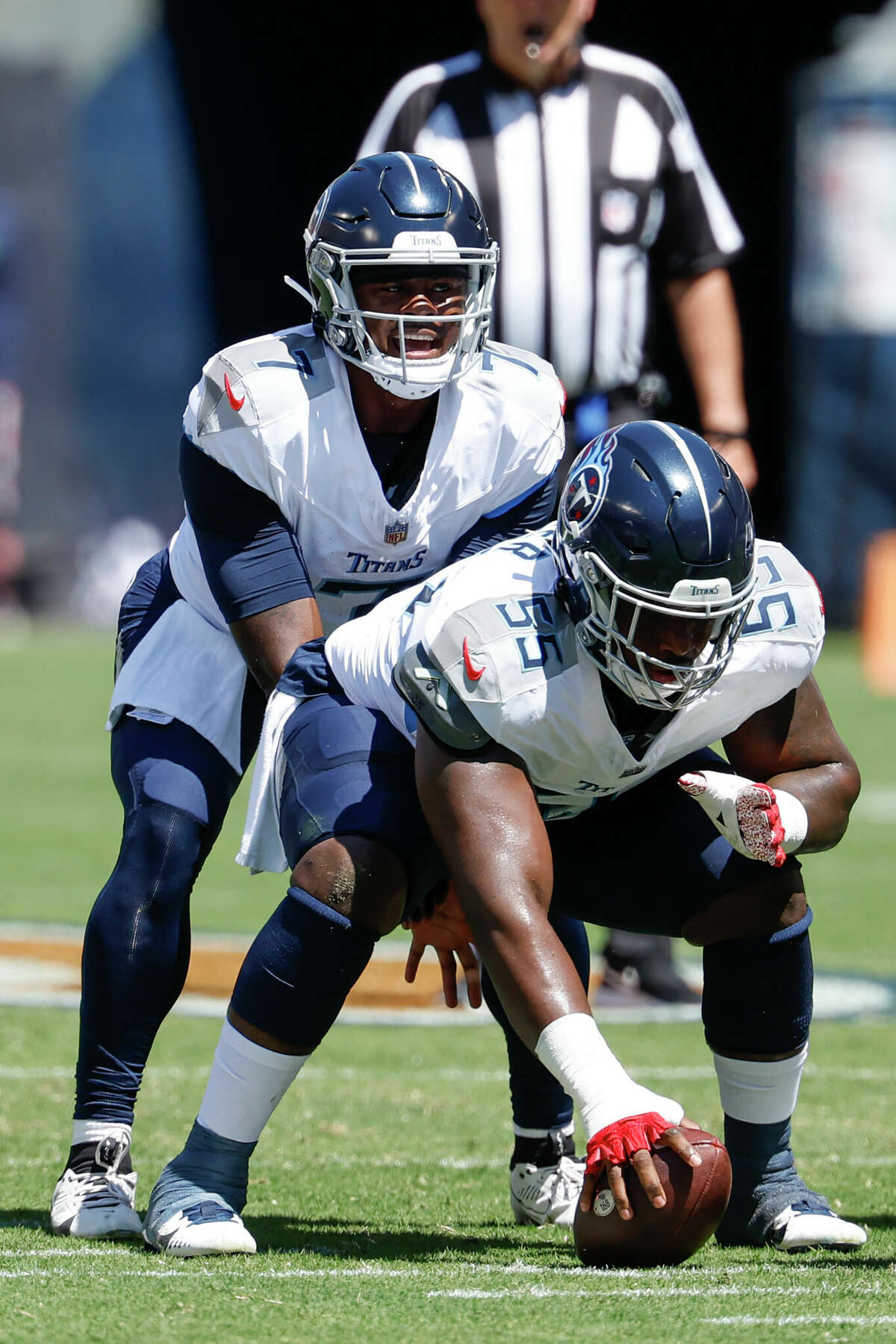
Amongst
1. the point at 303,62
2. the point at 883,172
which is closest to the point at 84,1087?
the point at 883,172

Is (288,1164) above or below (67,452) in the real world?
above

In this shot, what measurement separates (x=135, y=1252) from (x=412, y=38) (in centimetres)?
2000

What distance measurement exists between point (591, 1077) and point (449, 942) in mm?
519

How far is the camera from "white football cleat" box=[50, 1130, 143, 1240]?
330 centimetres

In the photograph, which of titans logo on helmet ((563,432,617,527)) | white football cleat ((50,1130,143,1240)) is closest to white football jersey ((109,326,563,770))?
titans logo on helmet ((563,432,617,527))

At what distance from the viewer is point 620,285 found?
17.1 feet

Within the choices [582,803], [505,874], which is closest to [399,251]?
[582,803]

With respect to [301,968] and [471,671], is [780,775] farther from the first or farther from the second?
[301,968]

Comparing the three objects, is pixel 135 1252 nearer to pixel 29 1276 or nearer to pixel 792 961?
pixel 29 1276

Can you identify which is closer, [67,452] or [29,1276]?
[29,1276]

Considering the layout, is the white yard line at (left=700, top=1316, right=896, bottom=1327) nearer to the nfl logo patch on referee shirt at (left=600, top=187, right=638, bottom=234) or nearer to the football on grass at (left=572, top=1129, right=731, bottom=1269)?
the football on grass at (left=572, top=1129, right=731, bottom=1269)

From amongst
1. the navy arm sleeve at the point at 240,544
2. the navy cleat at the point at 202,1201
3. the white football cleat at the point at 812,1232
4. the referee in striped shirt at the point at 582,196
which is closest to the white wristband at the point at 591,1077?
the white football cleat at the point at 812,1232

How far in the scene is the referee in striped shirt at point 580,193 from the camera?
204 inches

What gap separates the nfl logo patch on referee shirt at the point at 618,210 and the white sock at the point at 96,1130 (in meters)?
2.76
